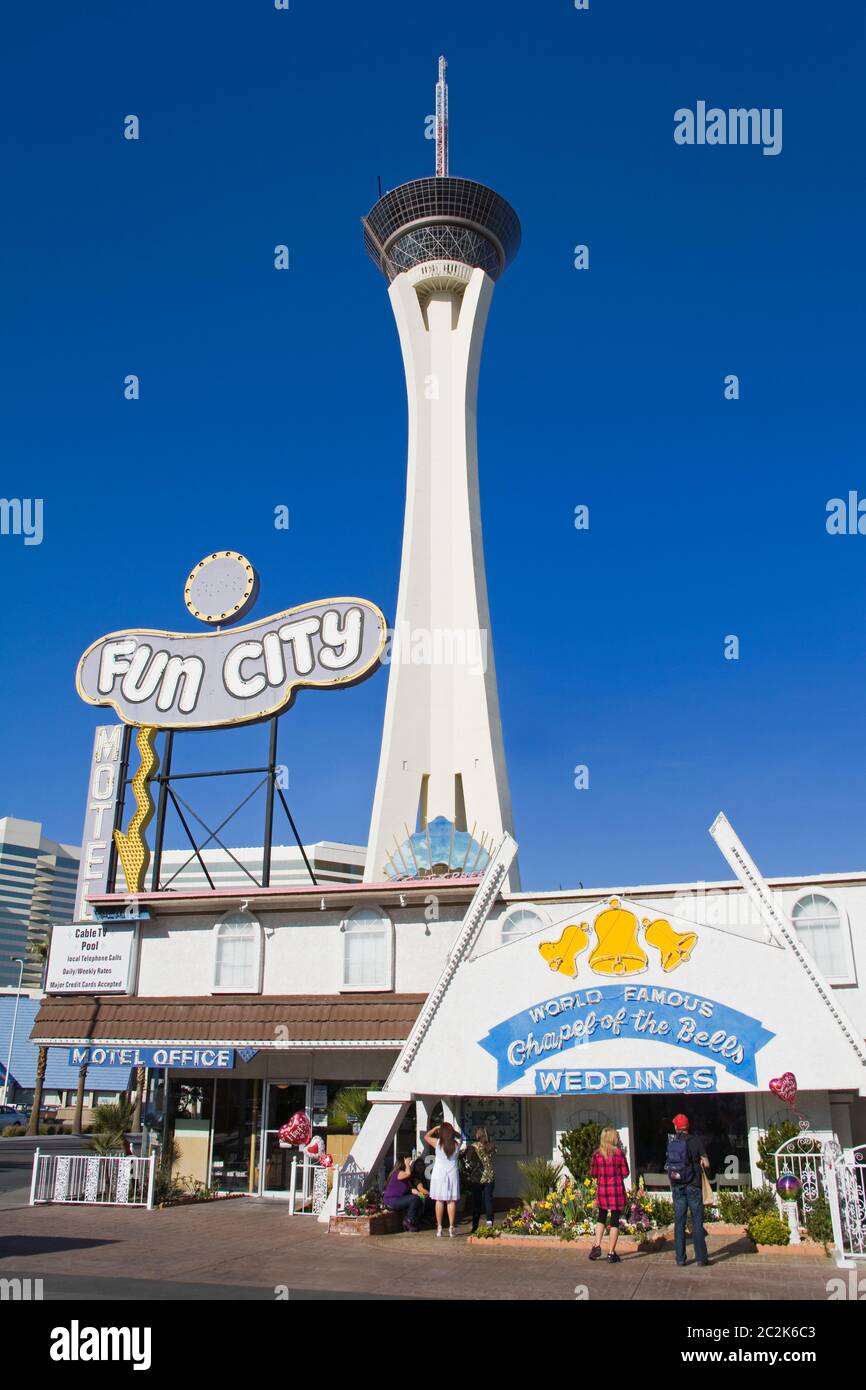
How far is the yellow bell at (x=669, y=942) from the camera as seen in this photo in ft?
54.1

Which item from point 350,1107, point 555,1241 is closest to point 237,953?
point 350,1107

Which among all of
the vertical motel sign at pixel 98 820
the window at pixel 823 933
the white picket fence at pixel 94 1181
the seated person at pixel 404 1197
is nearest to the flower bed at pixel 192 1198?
the white picket fence at pixel 94 1181

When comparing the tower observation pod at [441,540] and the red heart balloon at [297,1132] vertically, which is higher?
the tower observation pod at [441,540]

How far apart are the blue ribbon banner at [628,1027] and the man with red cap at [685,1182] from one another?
Result: 2.62 m

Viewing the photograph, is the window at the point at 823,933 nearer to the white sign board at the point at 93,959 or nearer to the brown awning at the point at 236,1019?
the brown awning at the point at 236,1019

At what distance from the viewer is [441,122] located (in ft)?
177

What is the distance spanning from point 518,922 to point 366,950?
3.59 meters

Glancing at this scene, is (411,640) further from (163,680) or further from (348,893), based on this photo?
(348,893)

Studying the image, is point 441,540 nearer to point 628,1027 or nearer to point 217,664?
point 217,664

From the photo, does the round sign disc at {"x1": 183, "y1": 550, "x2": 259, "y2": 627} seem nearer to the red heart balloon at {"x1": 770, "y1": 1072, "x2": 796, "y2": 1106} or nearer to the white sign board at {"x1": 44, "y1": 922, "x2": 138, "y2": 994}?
the white sign board at {"x1": 44, "y1": 922, "x2": 138, "y2": 994}

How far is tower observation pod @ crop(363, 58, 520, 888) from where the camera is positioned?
41062mm

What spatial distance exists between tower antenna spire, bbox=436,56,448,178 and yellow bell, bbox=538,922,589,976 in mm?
46254
